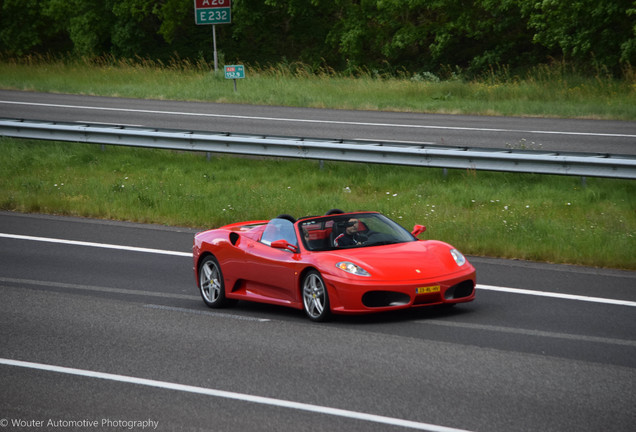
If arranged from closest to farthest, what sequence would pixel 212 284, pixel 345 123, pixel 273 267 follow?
pixel 273 267, pixel 212 284, pixel 345 123

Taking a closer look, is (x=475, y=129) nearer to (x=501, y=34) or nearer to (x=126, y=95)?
(x=126, y=95)

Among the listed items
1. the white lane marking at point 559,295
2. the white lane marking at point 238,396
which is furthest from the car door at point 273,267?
the white lane marking at point 238,396

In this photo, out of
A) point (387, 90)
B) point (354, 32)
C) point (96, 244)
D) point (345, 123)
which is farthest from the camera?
point (354, 32)

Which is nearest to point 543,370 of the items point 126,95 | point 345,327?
point 345,327

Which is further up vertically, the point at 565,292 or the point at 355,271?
the point at 355,271

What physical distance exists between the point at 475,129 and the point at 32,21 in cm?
3474

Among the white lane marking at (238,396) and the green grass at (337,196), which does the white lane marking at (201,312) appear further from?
the green grass at (337,196)

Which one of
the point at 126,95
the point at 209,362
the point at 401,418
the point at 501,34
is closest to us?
the point at 401,418

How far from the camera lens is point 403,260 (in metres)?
10.2

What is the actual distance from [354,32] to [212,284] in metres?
35.0

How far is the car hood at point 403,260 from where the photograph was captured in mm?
9961

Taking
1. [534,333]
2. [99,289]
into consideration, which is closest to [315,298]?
[534,333]

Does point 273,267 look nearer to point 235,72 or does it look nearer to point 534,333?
point 534,333

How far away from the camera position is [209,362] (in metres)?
8.61
